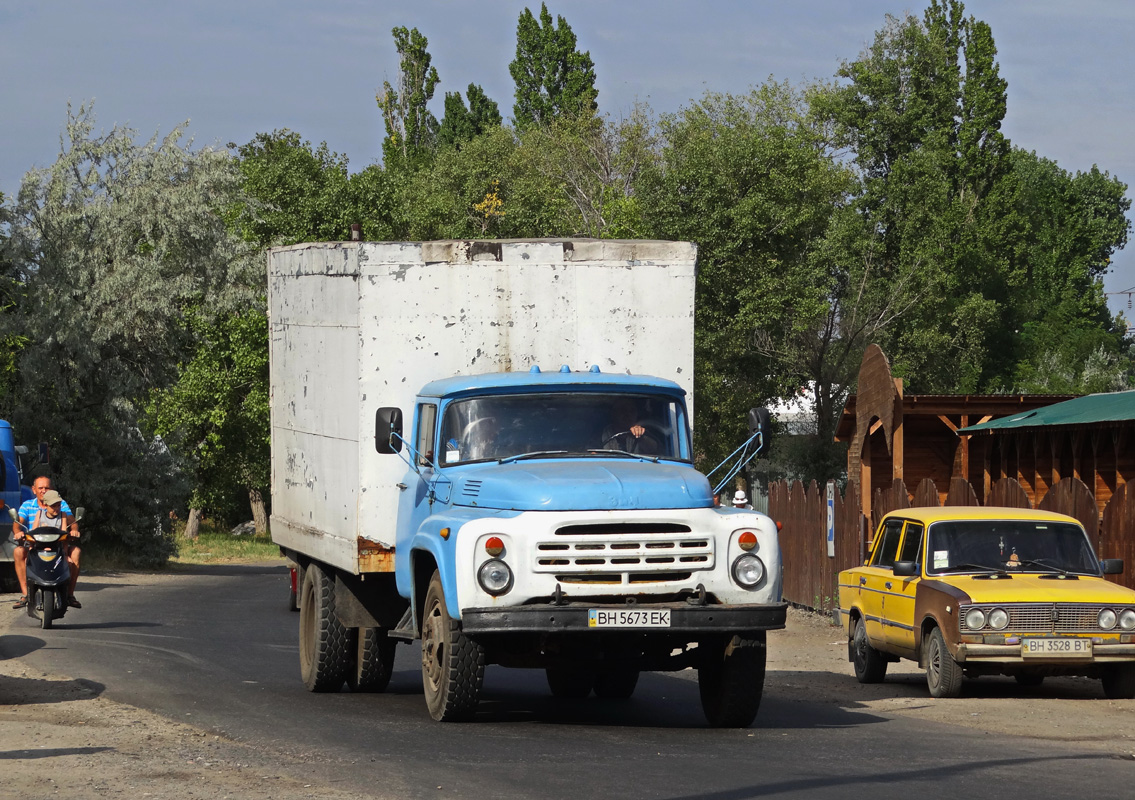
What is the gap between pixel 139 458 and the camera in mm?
39906

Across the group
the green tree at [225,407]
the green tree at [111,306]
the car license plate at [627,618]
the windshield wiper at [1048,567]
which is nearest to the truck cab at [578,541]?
the car license plate at [627,618]

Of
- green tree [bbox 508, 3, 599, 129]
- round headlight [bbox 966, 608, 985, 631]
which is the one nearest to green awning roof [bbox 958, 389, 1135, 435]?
round headlight [bbox 966, 608, 985, 631]

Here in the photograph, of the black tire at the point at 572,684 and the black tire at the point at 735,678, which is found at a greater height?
the black tire at the point at 735,678

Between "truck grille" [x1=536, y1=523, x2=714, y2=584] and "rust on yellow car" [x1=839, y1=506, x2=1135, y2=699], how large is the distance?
398 cm

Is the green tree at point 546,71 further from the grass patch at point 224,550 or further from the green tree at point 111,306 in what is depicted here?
the green tree at point 111,306

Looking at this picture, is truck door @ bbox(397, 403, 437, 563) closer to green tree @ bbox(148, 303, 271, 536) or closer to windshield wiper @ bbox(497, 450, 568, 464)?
windshield wiper @ bbox(497, 450, 568, 464)

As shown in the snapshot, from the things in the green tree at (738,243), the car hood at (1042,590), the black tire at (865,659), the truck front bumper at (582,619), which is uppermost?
the green tree at (738,243)

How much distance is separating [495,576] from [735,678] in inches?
73.5

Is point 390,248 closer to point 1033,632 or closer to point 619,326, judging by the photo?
point 619,326

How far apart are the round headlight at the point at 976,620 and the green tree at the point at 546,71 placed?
7104 cm

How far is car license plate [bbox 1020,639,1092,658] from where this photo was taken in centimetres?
1343

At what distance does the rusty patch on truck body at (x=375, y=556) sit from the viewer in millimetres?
12461

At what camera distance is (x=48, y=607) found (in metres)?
20.6

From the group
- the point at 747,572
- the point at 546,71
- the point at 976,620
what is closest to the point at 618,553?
the point at 747,572
